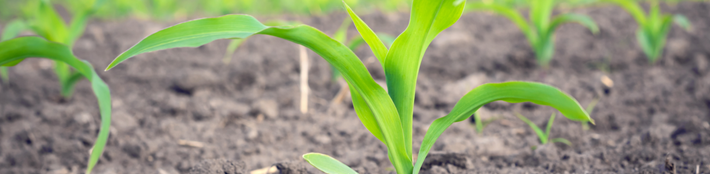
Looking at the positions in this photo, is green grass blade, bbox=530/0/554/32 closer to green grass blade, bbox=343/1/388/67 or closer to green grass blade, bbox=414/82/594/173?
green grass blade, bbox=414/82/594/173

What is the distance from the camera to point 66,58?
977 mm

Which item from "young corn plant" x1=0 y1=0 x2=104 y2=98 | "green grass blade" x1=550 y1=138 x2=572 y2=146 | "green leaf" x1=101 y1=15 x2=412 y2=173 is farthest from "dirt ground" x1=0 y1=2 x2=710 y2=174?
"green leaf" x1=101 y1=15 x2=412 y2=173

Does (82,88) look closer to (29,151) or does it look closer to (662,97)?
(29,151)

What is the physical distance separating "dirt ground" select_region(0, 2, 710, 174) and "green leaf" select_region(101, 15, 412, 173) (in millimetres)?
371

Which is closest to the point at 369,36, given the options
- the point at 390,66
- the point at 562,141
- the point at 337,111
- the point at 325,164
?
the point at 390,66

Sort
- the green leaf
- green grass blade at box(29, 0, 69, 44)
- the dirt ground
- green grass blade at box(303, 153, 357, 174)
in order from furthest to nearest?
green grass blade at box(29, 0, 69, 44)
the dirt ground
green grass blade at box(303, 153, 357, 174)
the green leaf

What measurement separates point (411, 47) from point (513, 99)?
236 millimetres

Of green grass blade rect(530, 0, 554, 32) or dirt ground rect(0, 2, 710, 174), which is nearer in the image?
dirt ground rect(0, 2, 710, 174)

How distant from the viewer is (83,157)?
138cm

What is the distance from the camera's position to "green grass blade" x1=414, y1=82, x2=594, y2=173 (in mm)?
749

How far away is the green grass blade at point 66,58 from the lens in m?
0.90

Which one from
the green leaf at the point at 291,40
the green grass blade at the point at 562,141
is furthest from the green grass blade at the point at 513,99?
the green grass blade at the point at 562,141

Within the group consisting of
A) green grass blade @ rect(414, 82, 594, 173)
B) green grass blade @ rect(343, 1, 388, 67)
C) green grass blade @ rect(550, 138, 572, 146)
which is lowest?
green grass blade @ rect(414, 82, 594, 173)

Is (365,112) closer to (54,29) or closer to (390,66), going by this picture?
(390,66)
